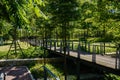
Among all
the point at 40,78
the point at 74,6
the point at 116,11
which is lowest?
the point at 40,78

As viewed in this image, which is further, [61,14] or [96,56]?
[96,56]

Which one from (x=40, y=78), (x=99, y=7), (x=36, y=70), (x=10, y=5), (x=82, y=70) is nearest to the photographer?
(x=10, y=5)

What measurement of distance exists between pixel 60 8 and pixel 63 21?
1.33m

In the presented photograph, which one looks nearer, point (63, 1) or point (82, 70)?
point (63, 1)

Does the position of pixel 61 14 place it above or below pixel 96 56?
above

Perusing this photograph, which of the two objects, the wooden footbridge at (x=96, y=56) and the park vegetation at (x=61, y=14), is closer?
the park vegetation at (x=61, y=14)

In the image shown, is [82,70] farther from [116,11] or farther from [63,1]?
[116,11]

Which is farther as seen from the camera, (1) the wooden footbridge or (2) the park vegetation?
(1) the wooden footbridge

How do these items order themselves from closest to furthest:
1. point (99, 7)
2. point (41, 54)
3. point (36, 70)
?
point (99, 7) → point (36, 70) → point (41, 54)

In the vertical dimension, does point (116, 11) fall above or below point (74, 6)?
below

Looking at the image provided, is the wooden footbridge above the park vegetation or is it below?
below

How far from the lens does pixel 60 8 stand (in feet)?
55.4

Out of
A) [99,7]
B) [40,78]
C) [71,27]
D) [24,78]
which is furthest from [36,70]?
[99,7]

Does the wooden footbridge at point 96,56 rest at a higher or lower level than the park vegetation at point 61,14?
lower
